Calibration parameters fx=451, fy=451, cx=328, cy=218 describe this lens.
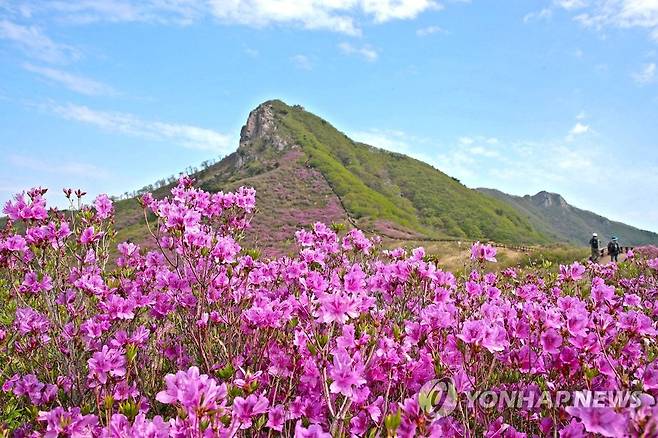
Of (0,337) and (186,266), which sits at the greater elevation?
(186,266)

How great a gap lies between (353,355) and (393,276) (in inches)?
55.8

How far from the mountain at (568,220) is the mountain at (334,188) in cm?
5734

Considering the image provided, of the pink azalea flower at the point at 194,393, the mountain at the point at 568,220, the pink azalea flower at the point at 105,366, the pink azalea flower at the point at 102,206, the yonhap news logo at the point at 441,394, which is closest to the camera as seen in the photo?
the pink azalea flower at the point at 194,393

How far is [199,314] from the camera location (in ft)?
12.9

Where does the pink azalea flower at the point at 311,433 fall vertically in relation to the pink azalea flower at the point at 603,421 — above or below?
below

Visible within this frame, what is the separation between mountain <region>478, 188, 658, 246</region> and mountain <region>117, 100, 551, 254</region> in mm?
57344

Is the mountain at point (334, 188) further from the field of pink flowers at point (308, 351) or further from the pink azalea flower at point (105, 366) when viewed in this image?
the pink azalea flower at point (105, 366)

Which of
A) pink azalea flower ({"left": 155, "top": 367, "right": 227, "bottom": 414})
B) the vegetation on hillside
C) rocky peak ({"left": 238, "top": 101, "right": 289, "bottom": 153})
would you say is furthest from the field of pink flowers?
rocky peak ({"left": 238, "top": 101, "right": 289, "bottom": 153})

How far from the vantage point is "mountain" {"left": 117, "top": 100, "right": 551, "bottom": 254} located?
5169cm

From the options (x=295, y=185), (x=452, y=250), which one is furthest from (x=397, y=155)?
(x=452, y=250)

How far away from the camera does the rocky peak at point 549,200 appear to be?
166 meters

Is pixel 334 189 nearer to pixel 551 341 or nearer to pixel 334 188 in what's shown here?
pixel 334 188

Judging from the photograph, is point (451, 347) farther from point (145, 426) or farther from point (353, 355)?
point (145, 426)

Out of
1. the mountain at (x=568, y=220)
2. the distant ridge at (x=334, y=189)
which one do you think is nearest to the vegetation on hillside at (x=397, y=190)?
the distant ridge at (x=334, y=189)
